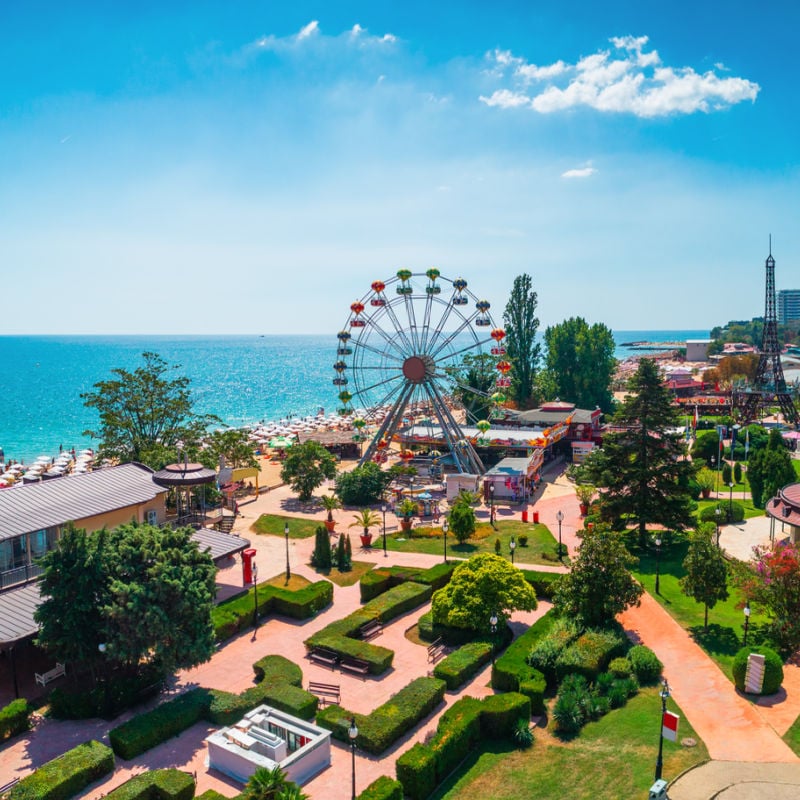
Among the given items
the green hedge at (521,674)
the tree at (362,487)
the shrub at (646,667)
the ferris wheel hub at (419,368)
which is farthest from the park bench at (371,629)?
the ferris wheel hub at (419,368)

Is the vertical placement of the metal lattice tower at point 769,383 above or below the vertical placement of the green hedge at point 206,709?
above

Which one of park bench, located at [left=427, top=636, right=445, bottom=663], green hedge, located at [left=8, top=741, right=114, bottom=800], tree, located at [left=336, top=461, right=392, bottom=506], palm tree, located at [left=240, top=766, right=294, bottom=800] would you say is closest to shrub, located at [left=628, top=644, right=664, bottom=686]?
park bench, located at [left=427, top=636, right=445, bottom=663]

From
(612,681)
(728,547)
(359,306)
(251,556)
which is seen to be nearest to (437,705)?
(612,681)

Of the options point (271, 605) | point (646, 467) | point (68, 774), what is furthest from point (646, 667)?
point (68, 774)

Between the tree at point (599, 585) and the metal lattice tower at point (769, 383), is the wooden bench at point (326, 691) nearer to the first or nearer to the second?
the tree at point (599, 585)

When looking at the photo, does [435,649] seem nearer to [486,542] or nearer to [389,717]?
[389,717]
